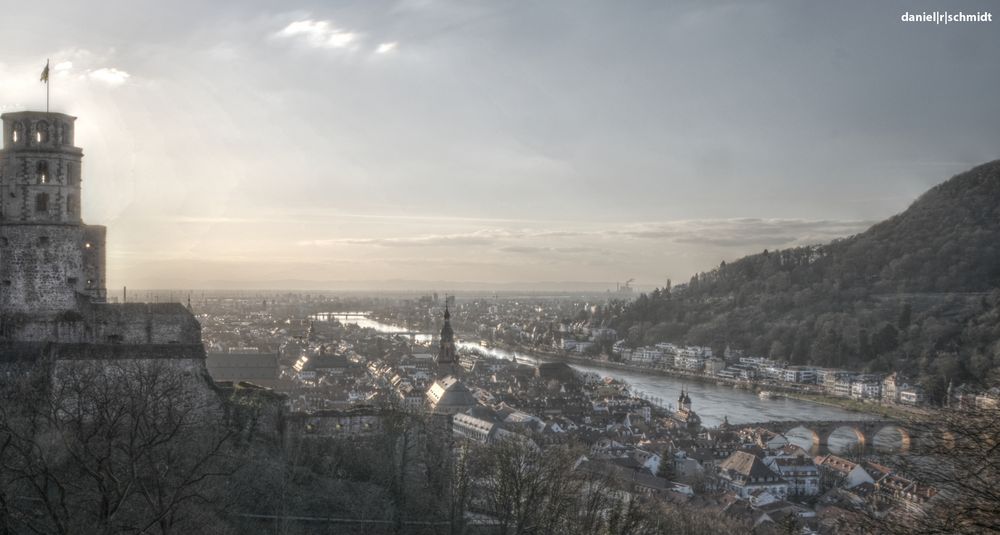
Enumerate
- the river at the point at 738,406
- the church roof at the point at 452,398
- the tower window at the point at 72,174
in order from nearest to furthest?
1. the tower window at the point at 72,174
2. the church roof at the point at 452,398
3. the river at the point at 738,406

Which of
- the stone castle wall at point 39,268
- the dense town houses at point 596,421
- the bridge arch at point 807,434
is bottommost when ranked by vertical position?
the bridge arch at point 807,434

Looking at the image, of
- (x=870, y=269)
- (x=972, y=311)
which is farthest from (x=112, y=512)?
(x=870, y=269)

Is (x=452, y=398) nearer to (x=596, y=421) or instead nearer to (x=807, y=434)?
(x=596, y=421)

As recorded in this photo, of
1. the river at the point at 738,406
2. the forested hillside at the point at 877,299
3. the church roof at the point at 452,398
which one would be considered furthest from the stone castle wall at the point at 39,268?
the forested hillside at the point at 877,299

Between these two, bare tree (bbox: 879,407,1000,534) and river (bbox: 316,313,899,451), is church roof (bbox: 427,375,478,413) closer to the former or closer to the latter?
river (bbox: 316,313,899,451)

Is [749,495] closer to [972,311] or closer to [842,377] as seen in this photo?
[842,377]

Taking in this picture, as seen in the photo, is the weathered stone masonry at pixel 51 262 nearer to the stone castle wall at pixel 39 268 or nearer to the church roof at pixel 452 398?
the stone castle wall at pixel 39 268
